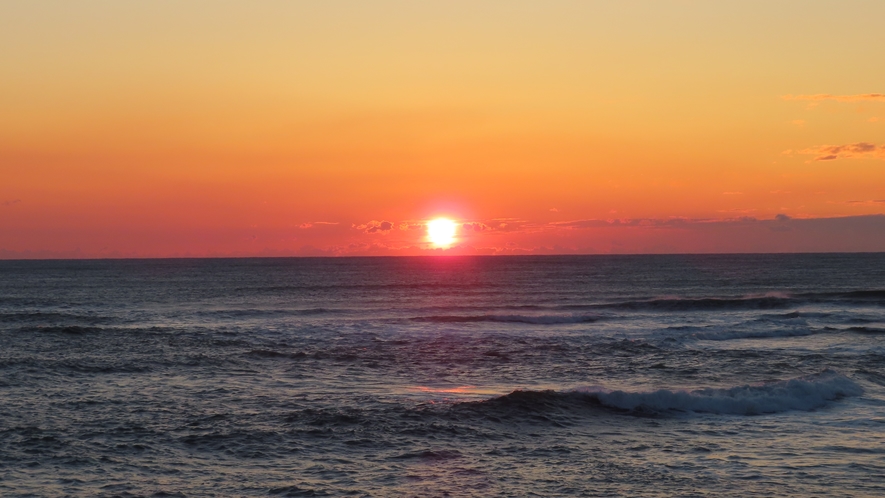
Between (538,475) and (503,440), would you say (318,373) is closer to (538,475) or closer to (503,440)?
(503,440)

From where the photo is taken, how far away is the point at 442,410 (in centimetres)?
2212

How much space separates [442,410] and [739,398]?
9428mm

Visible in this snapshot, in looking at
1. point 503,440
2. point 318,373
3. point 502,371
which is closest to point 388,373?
point 318,373

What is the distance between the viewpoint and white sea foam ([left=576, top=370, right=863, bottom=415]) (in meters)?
23.0

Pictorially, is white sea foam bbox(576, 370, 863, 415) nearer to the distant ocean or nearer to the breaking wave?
the distant ocean

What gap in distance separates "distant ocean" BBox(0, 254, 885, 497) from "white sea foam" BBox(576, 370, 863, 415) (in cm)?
9

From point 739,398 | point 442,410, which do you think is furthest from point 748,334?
point 442,410

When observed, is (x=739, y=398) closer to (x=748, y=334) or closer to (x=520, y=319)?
(x=748, y=334)

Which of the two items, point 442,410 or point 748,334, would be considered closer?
point 442,410

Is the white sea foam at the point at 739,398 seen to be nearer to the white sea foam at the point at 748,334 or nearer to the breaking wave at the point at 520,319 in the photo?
the white sea foam at the point at 748,334

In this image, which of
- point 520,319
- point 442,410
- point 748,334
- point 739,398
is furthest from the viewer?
point 520,319

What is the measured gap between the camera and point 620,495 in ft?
48.8

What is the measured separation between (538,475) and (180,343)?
27.0 meters

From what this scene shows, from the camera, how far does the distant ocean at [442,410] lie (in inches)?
630
